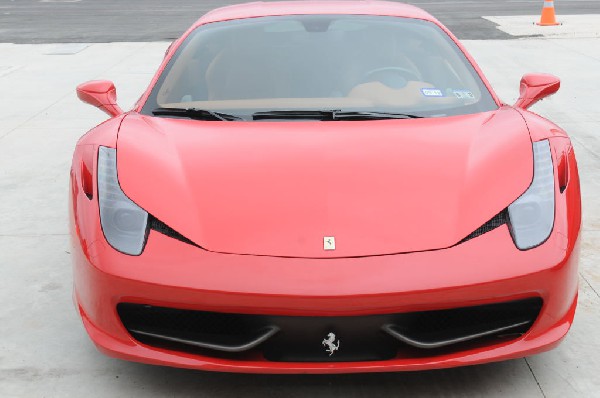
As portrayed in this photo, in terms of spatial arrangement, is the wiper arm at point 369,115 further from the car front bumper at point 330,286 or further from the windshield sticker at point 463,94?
the car front bumper at point 330,286

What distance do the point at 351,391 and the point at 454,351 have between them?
1.42ft

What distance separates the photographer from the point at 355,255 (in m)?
3.08

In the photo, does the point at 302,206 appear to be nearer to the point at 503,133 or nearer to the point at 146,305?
the point at 146,305

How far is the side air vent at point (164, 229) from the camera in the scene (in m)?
3.17

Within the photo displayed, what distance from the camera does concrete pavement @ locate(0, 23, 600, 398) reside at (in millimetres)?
3412

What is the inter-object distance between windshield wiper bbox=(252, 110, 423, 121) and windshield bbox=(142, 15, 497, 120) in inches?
1.7

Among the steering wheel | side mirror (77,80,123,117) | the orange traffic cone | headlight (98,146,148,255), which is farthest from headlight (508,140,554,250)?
the orange traffic cone

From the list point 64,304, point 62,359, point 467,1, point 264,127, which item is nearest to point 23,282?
point 64,304

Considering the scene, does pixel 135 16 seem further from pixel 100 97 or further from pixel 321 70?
pixel 321 70

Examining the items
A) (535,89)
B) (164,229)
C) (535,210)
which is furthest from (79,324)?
(535,89)

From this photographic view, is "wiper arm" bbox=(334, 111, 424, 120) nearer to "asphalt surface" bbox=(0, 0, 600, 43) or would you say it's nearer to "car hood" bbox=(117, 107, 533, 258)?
"car hood" bbox=(117, 107, 533, 258)

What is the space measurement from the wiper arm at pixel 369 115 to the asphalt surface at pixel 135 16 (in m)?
10.9

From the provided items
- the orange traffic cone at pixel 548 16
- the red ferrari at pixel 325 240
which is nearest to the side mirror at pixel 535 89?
the red ferrari at pixel 325 240

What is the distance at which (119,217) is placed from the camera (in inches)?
130
